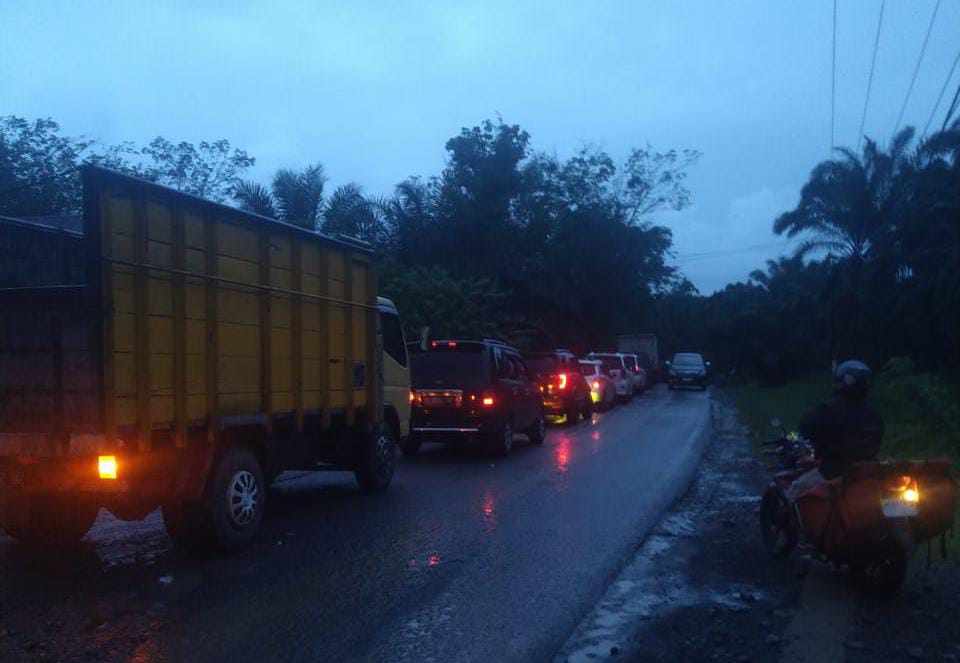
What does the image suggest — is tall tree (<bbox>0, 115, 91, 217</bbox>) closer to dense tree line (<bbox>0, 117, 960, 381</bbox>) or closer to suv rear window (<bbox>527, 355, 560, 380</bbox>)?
dense tree line (<bbox>0, 117, 960, 381</bbox>)

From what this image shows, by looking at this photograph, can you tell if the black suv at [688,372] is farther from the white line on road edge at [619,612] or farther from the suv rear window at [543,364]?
the white line on road edge at [619,612]

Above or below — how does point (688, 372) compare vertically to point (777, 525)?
above

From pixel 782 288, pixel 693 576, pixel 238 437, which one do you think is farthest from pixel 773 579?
pixel 782 288

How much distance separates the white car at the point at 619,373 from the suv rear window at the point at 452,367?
16.3 m

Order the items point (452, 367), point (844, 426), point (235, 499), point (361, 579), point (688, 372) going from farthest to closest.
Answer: point (688, 372) < point (452, 367) < point (235, 499) < point (361, 579) < point (844, 426)

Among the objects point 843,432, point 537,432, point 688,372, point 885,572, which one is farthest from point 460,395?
point 688,372

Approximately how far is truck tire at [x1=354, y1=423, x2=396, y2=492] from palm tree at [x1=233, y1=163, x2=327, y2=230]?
15.1 meters

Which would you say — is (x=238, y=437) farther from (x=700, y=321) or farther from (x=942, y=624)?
(x=700, y=321)

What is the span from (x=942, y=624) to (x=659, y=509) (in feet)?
15.6

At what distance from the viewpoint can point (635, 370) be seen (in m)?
36.8

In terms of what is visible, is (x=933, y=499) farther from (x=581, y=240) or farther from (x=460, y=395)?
(x=581, y=240)

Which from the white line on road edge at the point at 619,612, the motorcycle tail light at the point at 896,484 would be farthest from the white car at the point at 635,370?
the motorcycle tail light at the point at 896,484

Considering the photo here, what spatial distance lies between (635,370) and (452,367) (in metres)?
22.1

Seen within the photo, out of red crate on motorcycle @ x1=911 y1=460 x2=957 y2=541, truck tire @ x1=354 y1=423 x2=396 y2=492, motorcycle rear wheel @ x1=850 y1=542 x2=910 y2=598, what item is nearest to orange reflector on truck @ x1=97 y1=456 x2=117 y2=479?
truck tire @ x1=354 y1=423 x2=396 y2=492
